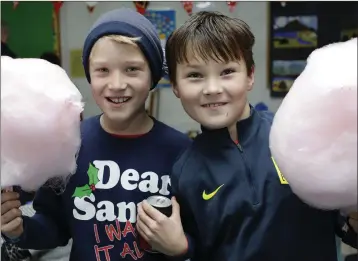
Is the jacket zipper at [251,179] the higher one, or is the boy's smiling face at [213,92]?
the boy's smiling face at [213,92]

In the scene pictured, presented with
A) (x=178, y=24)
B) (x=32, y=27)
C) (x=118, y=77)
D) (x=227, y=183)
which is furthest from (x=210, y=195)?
(x=32, y=27)

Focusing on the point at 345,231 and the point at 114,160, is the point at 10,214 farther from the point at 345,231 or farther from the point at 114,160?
the point at 345,231

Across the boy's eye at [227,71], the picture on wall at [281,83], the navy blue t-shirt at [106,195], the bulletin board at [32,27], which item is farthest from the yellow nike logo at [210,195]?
the bulletin board at [32,27]

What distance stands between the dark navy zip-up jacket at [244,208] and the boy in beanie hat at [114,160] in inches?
3.8

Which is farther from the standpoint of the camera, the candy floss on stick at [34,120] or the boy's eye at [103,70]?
the boy's eye at [103,70]

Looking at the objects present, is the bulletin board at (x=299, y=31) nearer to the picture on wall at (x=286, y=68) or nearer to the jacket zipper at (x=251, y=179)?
the picture on wall at (x=286, y=68)

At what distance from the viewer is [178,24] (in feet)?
9.28

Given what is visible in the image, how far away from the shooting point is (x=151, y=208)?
0.98 m

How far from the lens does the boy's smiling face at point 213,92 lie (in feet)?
3.25

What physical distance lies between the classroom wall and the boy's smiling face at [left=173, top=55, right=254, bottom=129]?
186 cm

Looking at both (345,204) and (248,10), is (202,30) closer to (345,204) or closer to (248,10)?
(345,204)

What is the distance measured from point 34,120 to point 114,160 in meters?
0.26

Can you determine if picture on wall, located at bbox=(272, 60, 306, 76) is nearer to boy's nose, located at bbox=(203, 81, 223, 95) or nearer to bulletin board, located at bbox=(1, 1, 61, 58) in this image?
bulletin board, located at bbox=(1, 1, 61, 58)

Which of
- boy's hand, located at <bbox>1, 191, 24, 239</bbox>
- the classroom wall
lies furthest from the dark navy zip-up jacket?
the classroom wall
